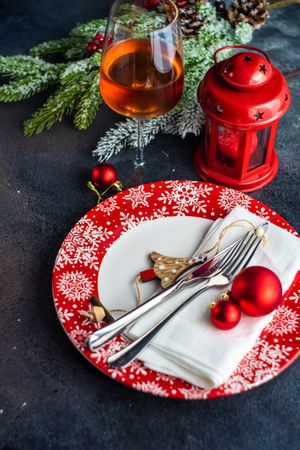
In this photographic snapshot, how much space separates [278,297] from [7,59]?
72 centimetres

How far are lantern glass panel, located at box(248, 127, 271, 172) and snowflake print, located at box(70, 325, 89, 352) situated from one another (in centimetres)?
38

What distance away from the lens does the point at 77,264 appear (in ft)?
2.47

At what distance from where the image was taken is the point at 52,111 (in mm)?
1009

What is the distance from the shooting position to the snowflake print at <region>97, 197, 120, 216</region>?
820 millimetres

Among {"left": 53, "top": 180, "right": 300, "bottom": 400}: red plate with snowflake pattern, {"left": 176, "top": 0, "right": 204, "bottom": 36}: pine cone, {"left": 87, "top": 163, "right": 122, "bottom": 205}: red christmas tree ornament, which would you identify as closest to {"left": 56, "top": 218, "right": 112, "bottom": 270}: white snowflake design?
{"left": 53, "top": 180, "right": 300, "bottom": 400}: red plate with snowflake pattern

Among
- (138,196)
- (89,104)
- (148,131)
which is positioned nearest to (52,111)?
(89,104)

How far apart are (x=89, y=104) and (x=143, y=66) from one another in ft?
0.86

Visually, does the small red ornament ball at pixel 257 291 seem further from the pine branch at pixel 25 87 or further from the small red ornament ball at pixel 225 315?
the pine branch at pixel 25 87

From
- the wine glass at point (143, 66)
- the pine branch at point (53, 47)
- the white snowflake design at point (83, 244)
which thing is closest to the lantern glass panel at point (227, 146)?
the wine glass at point (143, 66)

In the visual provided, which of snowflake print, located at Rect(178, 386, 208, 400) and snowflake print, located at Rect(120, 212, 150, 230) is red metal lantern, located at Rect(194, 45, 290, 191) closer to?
snowflake print, located at Rect(120, 212, 150, 230)

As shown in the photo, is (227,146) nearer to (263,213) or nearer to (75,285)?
(263,213)

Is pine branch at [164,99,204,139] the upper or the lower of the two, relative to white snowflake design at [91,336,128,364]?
upper

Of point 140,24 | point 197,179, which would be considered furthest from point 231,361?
point 140,24

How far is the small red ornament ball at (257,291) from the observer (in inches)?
25.8
